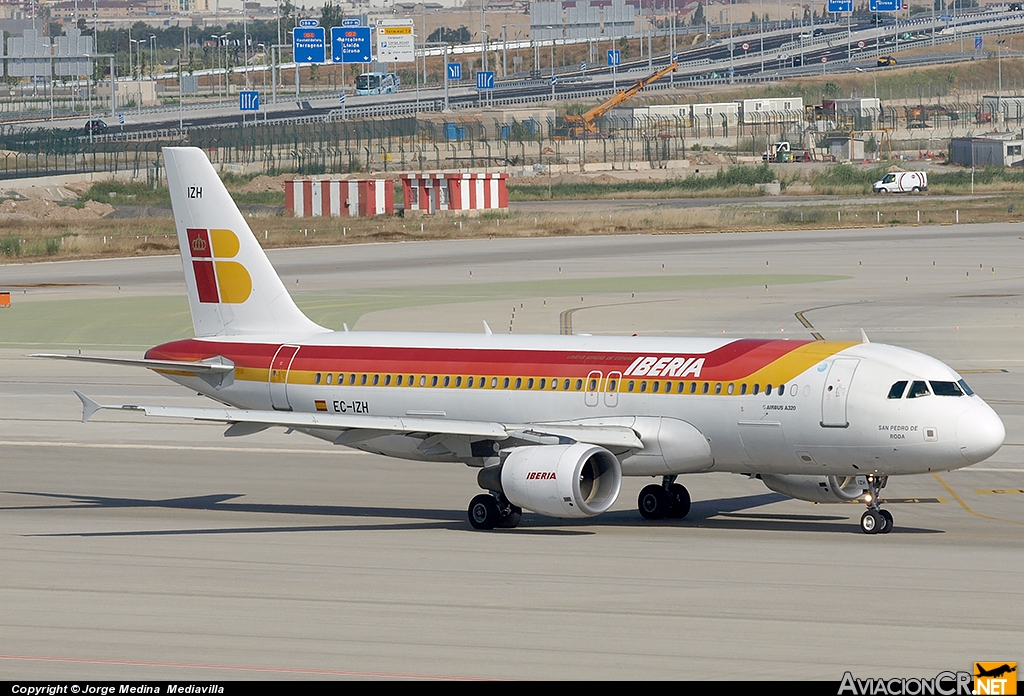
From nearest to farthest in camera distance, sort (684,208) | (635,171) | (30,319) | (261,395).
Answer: (261,395) < (30,319) < (684,208) < (635,171)

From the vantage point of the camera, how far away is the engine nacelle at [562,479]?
31297 mm

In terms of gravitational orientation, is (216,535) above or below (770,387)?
below

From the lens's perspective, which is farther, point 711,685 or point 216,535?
point 216,535

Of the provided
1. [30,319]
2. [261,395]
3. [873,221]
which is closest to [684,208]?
[873,221]

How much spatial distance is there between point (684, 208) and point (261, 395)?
102240 mm

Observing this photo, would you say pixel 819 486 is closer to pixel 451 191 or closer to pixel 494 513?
pixel 494 513

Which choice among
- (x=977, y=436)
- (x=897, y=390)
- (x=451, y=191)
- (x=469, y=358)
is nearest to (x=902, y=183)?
(x=451, y=191)

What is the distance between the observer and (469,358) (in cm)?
3566

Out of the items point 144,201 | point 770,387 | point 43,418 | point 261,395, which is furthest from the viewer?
point 144,201

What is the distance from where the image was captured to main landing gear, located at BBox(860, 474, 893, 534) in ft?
105

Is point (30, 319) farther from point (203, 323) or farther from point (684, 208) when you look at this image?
point (684, 208)

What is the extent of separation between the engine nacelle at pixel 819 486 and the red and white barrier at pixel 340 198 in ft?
333

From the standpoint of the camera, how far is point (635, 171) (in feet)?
620

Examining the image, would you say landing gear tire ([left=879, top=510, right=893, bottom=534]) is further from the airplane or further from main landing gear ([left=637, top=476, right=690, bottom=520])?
main landing gear ([left=637, top=476, right=690, bottom=520])
